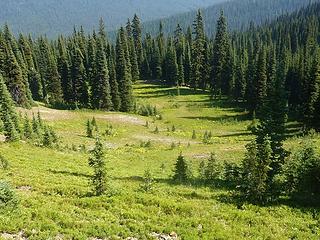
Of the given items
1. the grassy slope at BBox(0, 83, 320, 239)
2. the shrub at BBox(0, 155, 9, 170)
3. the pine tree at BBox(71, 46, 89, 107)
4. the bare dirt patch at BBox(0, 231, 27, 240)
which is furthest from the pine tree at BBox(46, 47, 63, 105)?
the bare dirt patch at BBox(0, 231, 27, 240)

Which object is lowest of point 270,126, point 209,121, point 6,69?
point 209,121

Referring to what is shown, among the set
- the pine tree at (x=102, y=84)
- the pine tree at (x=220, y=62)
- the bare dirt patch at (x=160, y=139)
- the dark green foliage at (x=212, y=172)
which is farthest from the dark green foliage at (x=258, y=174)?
the pine tree at (x=220, y=62)

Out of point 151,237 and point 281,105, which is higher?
point 281,105

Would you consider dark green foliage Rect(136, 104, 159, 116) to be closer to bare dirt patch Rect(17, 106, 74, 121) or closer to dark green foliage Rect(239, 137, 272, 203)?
bare dirt patch Rect(17, 106, 74, 121)

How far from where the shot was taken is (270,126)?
26688mm

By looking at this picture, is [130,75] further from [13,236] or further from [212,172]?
[13,236]

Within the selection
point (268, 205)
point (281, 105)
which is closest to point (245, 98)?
point (281, 105)

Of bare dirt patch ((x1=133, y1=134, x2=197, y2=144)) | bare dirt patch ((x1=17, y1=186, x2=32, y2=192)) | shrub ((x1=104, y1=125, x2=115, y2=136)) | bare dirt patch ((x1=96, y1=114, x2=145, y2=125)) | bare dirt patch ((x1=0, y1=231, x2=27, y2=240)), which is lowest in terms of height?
bare dirt patch ((x1=133, y1=134, x2=197, y2=144))

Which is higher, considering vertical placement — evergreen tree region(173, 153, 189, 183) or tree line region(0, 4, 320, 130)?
tree line region(0, 4, 320, 130)

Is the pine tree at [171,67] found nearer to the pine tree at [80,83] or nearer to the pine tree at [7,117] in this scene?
the pine tree at [80,83]

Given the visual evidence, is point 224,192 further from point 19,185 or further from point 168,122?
point 168,122

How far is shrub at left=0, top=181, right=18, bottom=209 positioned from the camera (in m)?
17.6

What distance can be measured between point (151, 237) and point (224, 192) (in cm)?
910

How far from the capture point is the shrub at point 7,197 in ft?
57.8
